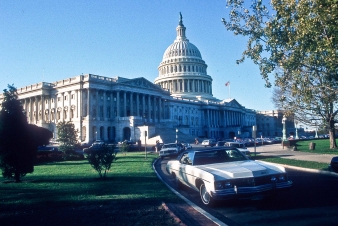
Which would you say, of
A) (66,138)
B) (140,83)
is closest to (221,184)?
(66,138)

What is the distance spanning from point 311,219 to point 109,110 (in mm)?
67744

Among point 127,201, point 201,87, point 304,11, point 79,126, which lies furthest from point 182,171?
point 201,87

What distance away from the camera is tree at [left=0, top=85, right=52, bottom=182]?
1405 centimetres

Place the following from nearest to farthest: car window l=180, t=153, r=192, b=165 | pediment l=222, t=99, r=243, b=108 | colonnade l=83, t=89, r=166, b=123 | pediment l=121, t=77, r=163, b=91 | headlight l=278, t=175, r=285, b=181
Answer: headlight l=278, t=175, r=285, b=181 < car window l=180, t=153, r=192, b=165 < colonnade l=83, t=89, r=166, b=123 < pediment l=121, t=77, r=163, b=91 < pediment l=222, t=99, r=243, b=108

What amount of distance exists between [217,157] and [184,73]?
4173 inches

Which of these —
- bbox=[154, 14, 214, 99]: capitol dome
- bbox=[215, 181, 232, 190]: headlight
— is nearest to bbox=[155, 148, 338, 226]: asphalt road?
bbox=[215, 181, 232, 190]: headlight

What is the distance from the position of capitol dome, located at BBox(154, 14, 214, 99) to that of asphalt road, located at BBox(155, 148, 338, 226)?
104073mm

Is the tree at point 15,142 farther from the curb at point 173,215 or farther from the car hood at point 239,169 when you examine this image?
the car hood at point 239,169

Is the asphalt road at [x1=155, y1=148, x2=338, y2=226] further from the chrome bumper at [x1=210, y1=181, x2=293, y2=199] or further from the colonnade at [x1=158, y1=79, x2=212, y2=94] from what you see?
the colonnade at [x1=158, y1=79, x2=212, y2=94]

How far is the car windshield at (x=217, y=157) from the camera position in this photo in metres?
9.70

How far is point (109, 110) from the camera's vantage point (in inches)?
2840

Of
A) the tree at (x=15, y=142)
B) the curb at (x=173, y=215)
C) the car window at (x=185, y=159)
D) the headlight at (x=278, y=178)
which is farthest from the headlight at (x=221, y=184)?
the tree at (x=15, y=142)

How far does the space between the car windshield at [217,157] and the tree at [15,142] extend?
8775 millimetres

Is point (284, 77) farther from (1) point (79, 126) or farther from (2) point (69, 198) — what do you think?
(1) point (79, 126)
